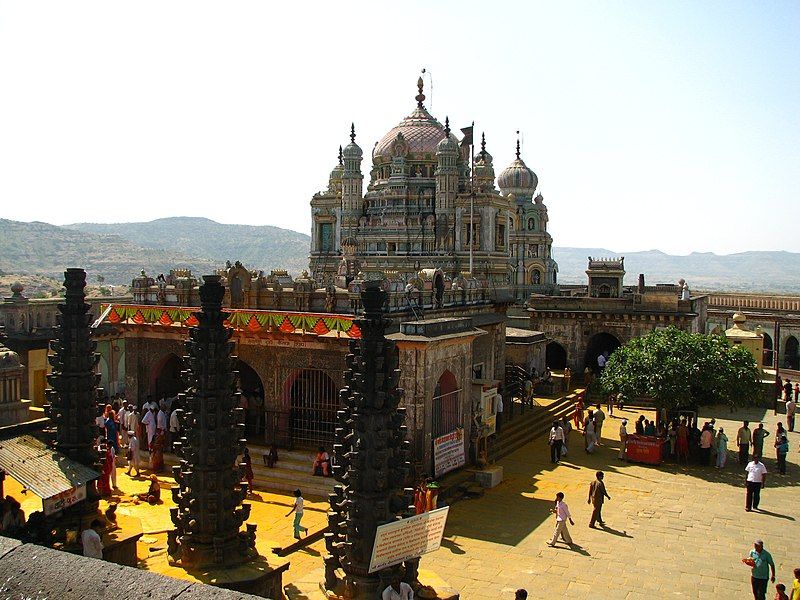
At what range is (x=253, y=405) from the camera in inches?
935

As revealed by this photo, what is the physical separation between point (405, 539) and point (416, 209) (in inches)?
1676

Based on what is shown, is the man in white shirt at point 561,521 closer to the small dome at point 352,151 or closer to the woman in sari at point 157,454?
the woman in sari at point 157,454

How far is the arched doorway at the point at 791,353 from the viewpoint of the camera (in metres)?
55.1

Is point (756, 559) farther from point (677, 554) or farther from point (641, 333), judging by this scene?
point (641, 333)

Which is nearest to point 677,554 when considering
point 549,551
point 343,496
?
point 549,551

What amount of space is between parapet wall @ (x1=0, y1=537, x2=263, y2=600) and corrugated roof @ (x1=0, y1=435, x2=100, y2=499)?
651 centimetres

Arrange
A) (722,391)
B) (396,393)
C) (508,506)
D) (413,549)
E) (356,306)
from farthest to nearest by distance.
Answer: (722,391)
(356,306)
(508,506)
(396,393)
(413,549)

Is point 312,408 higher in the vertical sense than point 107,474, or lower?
higher

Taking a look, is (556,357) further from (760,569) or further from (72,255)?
(72,255)

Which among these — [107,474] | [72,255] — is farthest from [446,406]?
[72,255]

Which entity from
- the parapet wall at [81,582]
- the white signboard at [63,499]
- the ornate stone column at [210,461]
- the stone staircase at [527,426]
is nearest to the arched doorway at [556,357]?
the stone staircase at [527,426]

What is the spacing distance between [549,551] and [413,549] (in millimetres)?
7604

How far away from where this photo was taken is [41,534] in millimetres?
10734

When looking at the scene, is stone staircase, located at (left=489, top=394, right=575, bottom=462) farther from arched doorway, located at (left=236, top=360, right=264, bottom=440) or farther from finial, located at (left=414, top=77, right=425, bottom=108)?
finial, located at (left=414, top=77, right=425, bottom=108)
